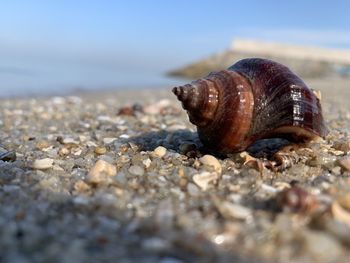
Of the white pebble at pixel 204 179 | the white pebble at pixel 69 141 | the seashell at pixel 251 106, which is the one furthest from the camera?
the white pebble at pixel 69 141

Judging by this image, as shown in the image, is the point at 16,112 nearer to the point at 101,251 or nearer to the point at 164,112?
the point at 164,112

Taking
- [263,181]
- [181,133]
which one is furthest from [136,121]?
[263,181]

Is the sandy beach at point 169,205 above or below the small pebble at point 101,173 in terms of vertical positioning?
below

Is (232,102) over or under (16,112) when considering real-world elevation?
over

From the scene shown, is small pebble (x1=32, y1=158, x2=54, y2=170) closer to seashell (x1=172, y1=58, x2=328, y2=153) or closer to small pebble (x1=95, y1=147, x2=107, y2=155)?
small pebble (x1=95, y1=147, x2=107, y2=155)

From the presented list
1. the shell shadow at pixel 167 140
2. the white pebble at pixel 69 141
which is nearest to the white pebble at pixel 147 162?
the shell shadow at pixel 167 140

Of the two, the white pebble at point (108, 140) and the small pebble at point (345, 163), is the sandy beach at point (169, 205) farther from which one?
the white pebble at point (108, 140)

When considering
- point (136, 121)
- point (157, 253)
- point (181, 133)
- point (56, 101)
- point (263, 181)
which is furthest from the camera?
point (56, 101)
